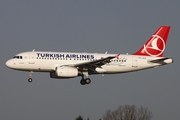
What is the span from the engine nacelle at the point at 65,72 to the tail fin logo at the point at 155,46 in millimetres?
14134

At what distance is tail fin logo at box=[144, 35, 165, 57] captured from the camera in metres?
78.8

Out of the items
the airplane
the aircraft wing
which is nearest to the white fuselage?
the airplane

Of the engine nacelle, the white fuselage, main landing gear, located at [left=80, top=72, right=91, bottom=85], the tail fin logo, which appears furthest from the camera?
the tail fin logo

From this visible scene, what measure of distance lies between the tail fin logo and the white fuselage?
136 inches

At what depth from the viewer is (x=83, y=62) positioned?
233 feet

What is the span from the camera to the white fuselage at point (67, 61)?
6875cm

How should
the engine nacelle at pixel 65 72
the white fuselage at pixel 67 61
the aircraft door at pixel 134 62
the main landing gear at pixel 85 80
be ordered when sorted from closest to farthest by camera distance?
the engine nacelle at pixel 65 72
the white fuselage at pixel 67 61
the main landing gear at pixel 85 80
the aircraft door at pixel 134 62

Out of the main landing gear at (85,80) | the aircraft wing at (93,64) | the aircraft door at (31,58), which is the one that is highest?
the aircraft door at (31,58)

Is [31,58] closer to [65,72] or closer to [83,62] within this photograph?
[65,72]

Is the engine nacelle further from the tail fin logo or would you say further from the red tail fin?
the tail fin logo

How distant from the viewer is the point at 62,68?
226 ft

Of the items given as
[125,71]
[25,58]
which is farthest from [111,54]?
[25,58]

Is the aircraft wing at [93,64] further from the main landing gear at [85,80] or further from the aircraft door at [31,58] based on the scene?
the aircraft door at [31,58]

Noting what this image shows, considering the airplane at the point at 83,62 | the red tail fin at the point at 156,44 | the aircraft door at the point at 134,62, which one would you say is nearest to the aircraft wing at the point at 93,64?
the airplane at the point at 83,62
